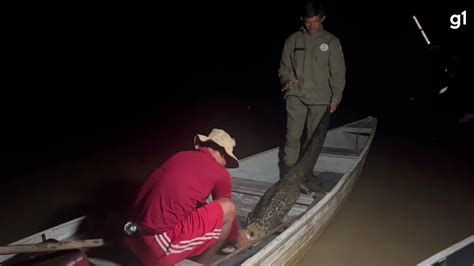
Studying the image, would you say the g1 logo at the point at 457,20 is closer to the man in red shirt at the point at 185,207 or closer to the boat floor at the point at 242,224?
the boat floor at the point at 242,224

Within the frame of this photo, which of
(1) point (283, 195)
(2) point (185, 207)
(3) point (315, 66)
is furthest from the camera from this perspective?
(3) point (315, 66)

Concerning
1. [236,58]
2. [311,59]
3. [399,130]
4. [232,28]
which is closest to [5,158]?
[311,59]

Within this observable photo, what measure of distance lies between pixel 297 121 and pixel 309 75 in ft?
2.50

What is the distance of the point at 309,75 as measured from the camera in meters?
5.95

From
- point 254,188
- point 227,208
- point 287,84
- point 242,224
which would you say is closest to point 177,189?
point 227,208

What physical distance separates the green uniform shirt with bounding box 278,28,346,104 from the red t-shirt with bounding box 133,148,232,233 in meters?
2.76

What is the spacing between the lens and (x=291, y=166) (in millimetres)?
6332

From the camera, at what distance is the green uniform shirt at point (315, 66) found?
5.77 metres

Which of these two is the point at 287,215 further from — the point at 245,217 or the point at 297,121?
the point at 297,121

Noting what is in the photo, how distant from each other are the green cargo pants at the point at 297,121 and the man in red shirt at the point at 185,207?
8.58ft

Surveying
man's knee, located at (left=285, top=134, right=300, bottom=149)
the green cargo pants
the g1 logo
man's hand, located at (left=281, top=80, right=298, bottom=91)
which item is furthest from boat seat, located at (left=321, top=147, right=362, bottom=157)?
the g1 logo

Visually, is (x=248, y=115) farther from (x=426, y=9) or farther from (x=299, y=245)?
(x=426, y=9)

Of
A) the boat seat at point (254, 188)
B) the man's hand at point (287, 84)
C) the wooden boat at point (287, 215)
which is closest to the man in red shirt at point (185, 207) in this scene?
the wooden boat at point (287, 215)

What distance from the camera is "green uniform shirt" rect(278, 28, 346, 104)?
5.77 m
